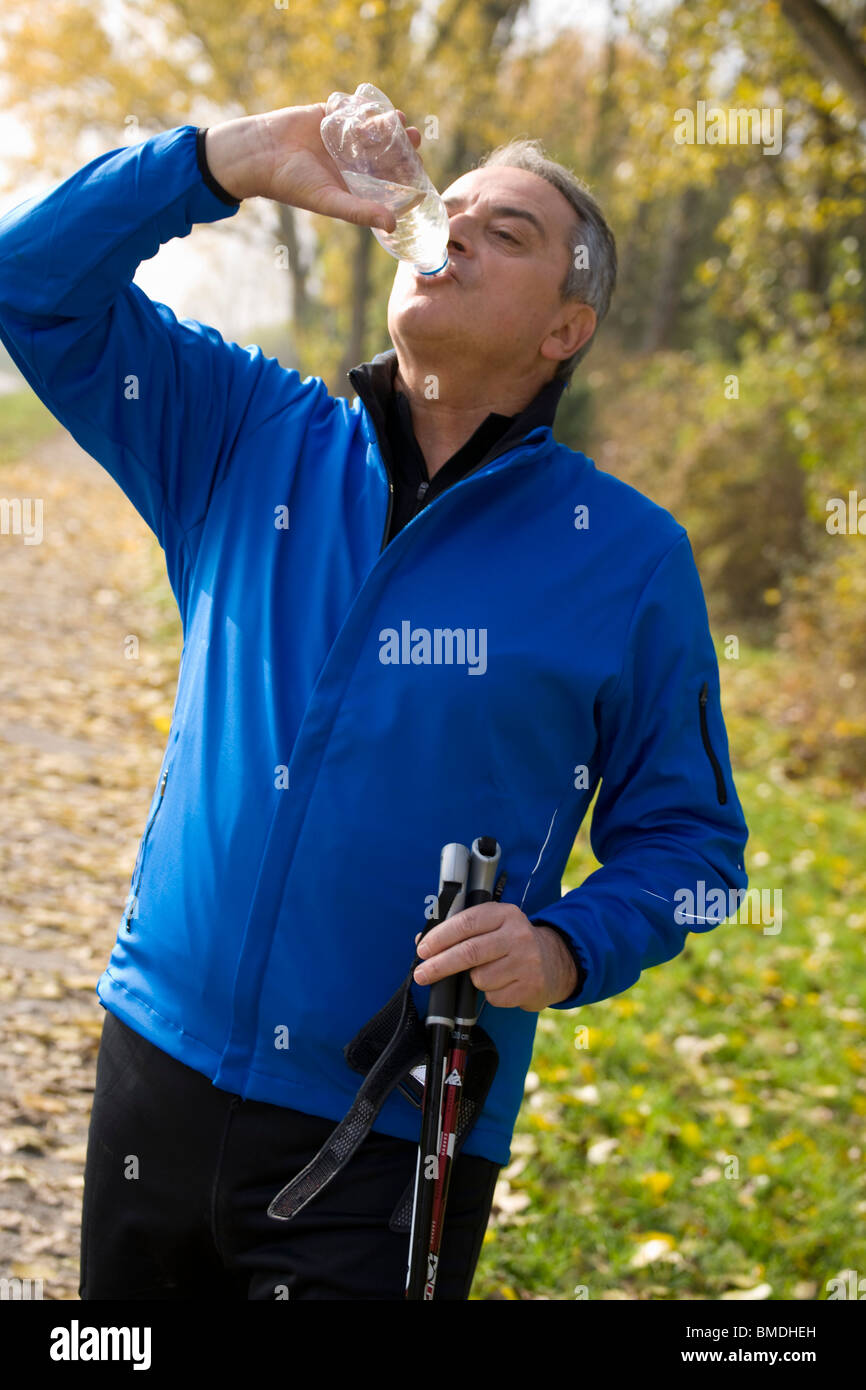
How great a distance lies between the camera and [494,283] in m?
A: 2.63

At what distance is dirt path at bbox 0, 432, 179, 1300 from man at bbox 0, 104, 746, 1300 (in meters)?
1.58

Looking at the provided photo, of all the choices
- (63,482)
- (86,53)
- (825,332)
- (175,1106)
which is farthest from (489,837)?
(86,53)

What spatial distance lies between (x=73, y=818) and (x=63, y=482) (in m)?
18.4

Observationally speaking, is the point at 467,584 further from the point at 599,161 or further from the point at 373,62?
the point at 599,161

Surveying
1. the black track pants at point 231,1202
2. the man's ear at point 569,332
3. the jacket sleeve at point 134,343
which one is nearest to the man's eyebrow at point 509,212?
the man's ear at point 569,332

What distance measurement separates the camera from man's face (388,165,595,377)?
2.56m

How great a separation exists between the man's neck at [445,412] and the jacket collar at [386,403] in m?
0.05

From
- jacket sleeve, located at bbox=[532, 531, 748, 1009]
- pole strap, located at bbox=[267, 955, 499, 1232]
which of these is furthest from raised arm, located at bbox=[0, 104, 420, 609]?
pole strap, located at bbox=[267, 955, 499, 1232]

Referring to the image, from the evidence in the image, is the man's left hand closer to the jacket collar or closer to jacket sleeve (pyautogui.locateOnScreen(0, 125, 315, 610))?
the jacket collar

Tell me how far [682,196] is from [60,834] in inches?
1068
